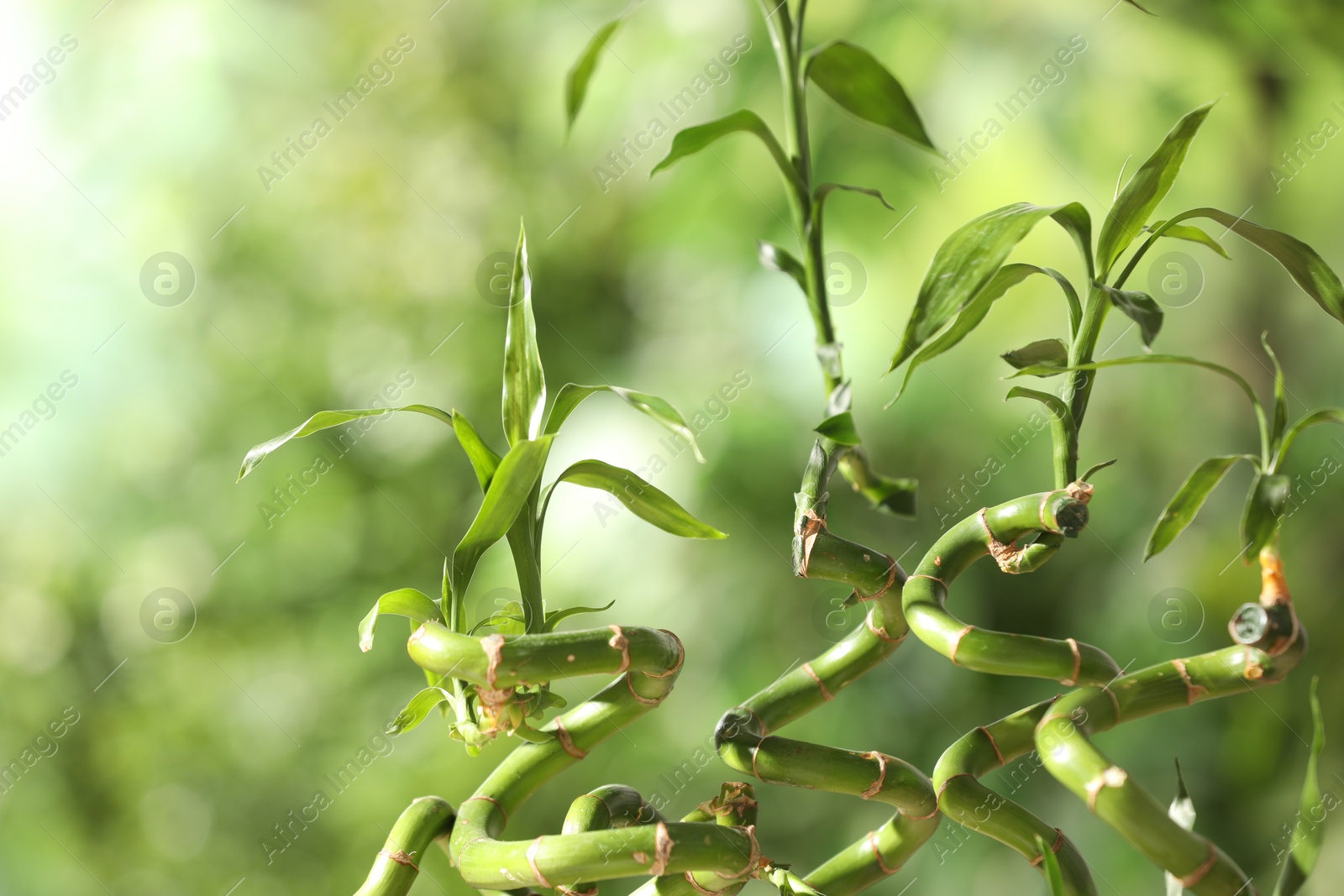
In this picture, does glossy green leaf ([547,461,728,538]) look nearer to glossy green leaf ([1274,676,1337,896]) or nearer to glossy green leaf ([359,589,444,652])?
glossy green leaf ([359,589,444,652])

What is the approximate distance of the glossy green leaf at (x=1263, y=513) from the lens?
0.30 meters

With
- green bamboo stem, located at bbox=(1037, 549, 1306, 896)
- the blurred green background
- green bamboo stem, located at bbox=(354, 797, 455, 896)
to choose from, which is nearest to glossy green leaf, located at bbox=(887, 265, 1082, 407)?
green bamboo stem, located at bbox=(1037, 549, 1306, 896)

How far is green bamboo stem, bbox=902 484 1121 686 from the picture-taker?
319 mm

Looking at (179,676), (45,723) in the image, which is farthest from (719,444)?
(45,723)

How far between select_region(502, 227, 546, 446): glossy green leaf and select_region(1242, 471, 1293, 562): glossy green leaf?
25cm

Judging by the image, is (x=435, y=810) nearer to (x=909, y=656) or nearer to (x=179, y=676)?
(x=909, y=656)

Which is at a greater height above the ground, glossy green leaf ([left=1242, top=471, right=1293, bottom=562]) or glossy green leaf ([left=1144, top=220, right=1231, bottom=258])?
glossy green leaf ([left=1144, top=220, right=1231, bottom=258])

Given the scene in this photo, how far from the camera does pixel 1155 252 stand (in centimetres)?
115

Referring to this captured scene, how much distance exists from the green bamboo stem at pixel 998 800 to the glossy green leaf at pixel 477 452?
A: 0.66ft

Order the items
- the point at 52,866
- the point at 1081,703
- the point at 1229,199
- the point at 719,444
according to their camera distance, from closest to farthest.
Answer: the point at 1081,703, the point at 1229,199, the point at 719,444, the point at 52,866

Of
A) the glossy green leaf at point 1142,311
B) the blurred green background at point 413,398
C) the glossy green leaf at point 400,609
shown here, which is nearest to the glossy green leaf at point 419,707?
the glossy green leaf at point 400,609

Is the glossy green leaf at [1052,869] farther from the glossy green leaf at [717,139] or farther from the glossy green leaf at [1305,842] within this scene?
the glossy green leaf at [717,139]

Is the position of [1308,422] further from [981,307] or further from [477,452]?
[477,452]

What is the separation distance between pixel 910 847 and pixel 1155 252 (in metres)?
1.00
